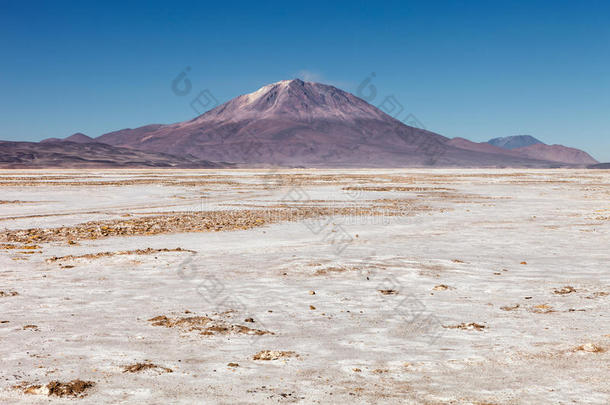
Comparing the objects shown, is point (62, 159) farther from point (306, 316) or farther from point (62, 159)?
point (306, 316)

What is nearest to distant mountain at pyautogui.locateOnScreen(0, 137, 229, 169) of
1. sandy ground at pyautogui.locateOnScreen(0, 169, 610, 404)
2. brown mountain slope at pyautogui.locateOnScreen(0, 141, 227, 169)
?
brown mountain slope at pyautogui.locateOnScreen(0, 141, 227, 169)

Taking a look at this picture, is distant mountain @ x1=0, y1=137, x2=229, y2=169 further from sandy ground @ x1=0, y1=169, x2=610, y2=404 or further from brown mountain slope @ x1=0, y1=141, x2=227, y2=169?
sandy ground @ x1=0, y1=169, x2=610, y2=404

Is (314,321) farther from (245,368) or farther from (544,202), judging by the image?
(544,202)

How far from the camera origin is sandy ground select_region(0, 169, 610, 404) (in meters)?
5.72

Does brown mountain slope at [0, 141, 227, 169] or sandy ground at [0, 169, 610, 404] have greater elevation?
brown mountain slope at [0, 141, 227, 169]

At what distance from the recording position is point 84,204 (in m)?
29.1

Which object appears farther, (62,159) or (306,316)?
(62,159)

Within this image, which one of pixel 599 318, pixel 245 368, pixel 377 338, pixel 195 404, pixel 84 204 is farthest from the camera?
pixel 84 204

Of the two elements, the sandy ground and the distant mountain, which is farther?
the distant mountain

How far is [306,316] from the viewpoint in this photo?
8414mm

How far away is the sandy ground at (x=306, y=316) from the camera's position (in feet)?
18.8

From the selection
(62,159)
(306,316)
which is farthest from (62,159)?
(306,316)

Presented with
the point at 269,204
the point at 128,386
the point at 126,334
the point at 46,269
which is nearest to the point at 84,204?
the point at 269,204

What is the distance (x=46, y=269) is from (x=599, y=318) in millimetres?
9531
